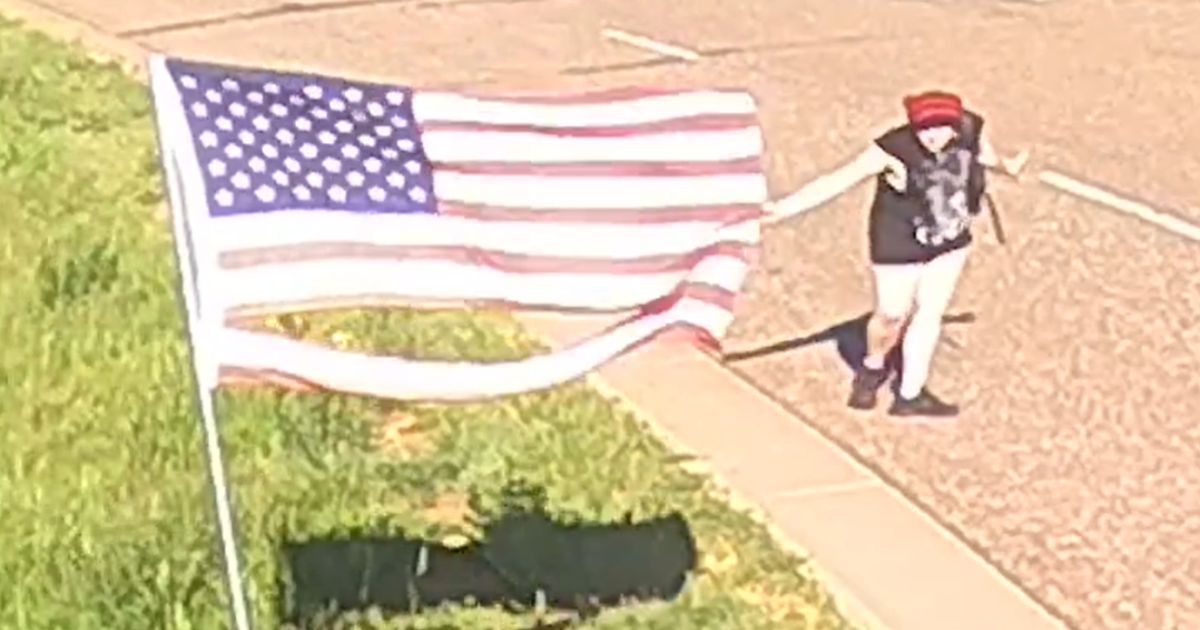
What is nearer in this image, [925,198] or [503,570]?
[925,198]

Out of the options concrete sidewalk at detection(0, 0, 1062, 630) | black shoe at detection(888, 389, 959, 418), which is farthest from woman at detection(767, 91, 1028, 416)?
concrete sidewalk at detection(0, 0, 1062, 630)

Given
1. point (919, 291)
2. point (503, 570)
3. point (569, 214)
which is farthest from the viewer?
point (503, 570)

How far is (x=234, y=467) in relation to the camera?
26.0 ft

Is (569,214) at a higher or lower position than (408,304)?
higher

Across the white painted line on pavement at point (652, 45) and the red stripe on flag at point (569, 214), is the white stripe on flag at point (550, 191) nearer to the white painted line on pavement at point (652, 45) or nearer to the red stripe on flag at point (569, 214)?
the red stripe on flag at point (569, 214)

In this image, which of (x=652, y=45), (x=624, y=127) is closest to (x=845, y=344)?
(x=624, y=127)

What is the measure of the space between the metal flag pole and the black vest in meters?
1.76

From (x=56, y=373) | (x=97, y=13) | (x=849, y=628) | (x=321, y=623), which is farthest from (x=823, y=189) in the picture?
(x=97, y=13)

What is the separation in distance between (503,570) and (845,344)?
1209 millimetres

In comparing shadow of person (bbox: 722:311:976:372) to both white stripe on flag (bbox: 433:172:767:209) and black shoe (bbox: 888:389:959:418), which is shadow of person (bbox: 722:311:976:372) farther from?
white stripe on flag (bbox: 433:172:767:209)

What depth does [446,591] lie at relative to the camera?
711cm

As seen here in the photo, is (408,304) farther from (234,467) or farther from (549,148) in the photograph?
(234,467)

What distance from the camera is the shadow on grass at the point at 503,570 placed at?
702 centimetres

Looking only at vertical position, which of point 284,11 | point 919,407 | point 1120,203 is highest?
point 919,407
